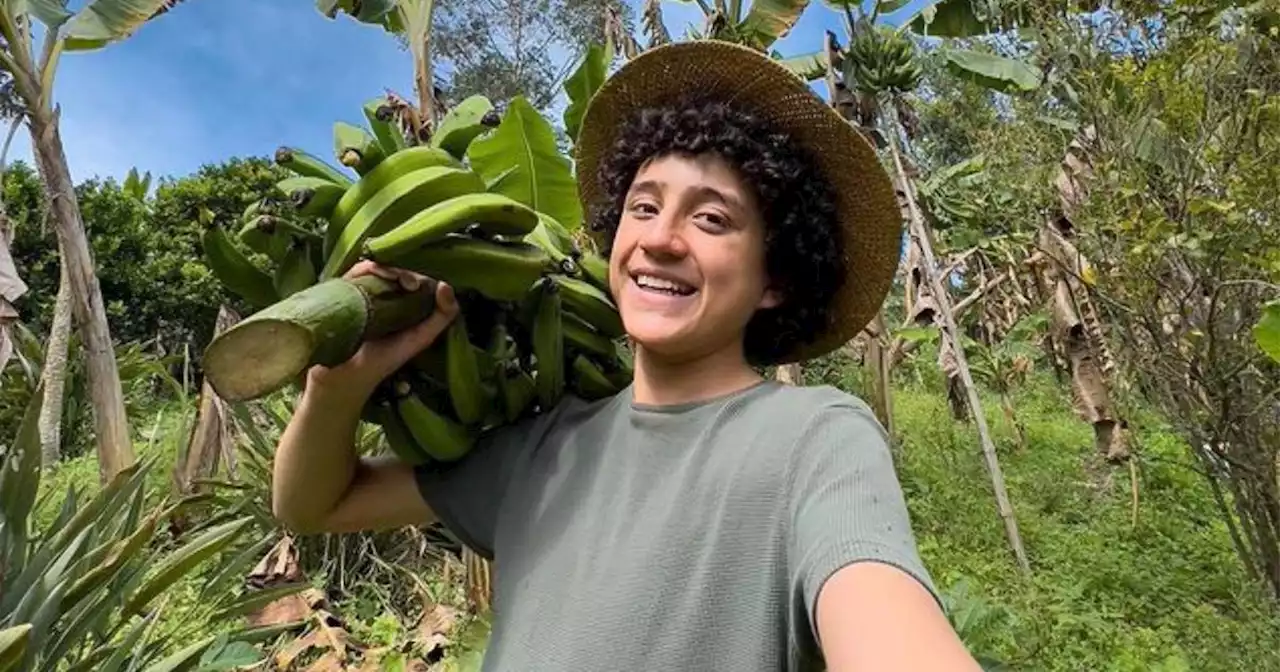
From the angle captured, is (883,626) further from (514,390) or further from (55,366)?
(55,366)

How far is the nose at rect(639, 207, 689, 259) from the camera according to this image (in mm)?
1372

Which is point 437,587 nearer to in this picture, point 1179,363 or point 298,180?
point 1179,363

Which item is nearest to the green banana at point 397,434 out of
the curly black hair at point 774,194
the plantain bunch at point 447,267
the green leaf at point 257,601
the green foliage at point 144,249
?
the plantain bunch at point 447,267

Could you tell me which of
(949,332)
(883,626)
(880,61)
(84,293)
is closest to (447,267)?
(883,626)

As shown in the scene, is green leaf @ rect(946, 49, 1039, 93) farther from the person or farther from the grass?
the person

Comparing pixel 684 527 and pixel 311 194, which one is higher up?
pixel 311 194

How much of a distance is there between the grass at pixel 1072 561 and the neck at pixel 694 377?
1.58 metres

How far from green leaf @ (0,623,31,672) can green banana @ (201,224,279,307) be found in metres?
0.95

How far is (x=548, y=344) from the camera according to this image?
1.48 metres

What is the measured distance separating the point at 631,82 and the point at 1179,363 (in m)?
3.63

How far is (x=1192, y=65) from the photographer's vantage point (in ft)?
14.1

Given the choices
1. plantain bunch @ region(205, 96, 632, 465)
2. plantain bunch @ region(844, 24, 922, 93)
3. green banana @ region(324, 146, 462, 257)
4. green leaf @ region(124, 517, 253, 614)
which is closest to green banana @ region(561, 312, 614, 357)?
plantain bunch @ region(205, 96, 632, 465)

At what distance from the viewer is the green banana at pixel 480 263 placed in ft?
4.22

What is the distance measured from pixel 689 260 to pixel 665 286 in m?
0.05
